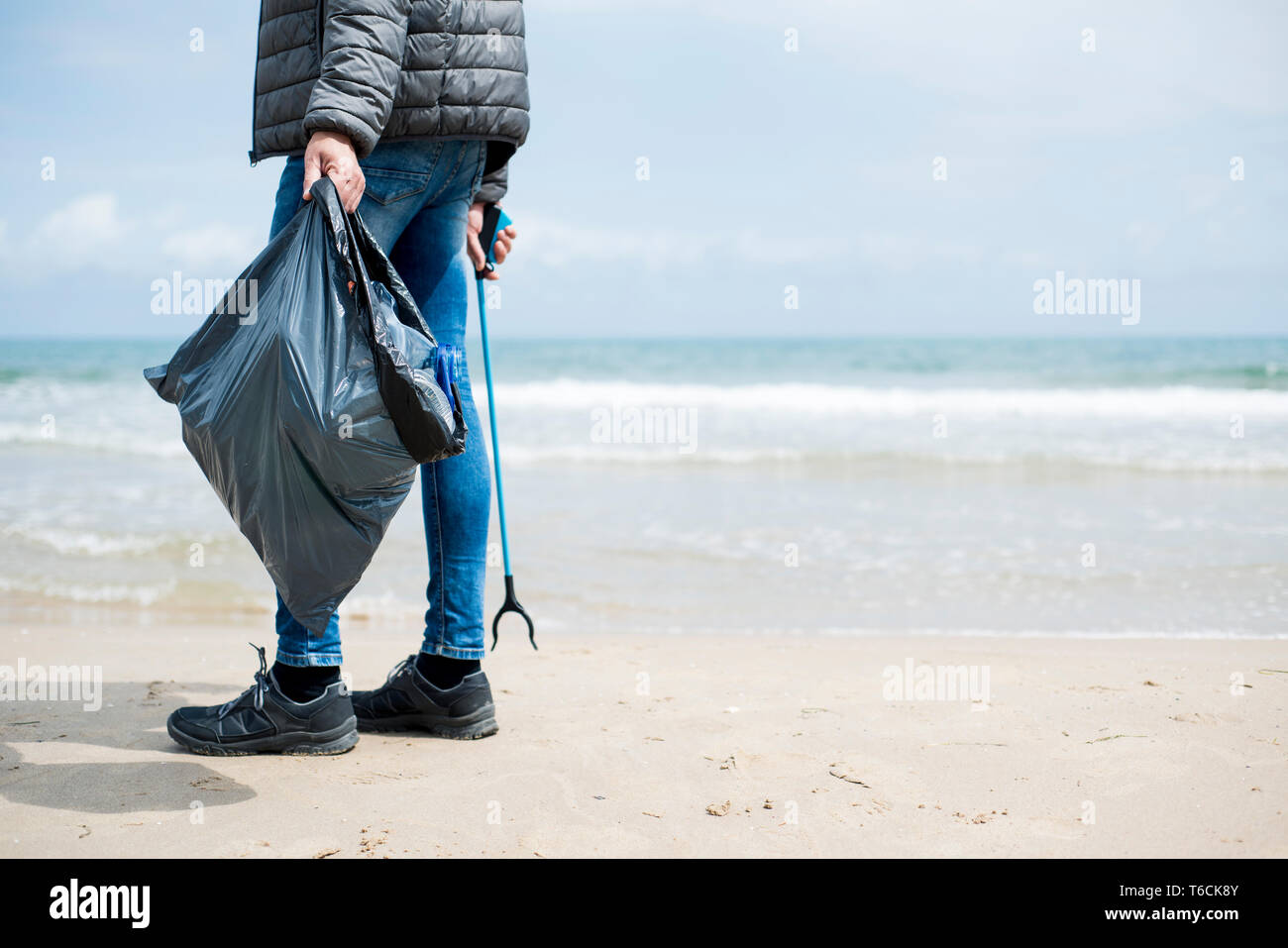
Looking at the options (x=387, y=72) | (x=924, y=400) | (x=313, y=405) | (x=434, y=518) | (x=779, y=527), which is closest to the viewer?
(x=313, y=405)

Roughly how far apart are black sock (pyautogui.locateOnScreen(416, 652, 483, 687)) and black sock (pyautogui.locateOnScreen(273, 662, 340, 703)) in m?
0.23

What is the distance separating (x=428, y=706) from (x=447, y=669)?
0.32 ft

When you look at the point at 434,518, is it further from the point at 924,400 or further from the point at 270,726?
the point at 924,400

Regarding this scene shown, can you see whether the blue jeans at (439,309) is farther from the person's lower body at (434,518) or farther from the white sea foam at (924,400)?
the white sea foam at (924,400)

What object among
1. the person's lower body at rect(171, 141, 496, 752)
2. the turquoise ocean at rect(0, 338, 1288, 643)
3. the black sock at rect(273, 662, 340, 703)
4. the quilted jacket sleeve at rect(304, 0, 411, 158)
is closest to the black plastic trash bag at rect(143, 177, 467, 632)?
the quilted jacket sleeve at rect(304, 0, 411, 158)

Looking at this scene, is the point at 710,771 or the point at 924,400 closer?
the point at 710,771

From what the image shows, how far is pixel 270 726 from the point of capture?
2.09 metres

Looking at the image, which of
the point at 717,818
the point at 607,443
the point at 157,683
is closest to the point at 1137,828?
the point at 717,818

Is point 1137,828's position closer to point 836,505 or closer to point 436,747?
point 436,747

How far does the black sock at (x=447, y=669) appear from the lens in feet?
7.41

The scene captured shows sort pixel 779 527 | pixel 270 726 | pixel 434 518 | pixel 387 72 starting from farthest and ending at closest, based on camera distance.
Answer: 1. pixel 779 527
2. pixel 434 518
3. pixel 270 726
4. pixel 387 72

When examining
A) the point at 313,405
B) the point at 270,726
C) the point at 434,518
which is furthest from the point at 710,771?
the point at 313,405

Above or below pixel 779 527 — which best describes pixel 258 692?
above

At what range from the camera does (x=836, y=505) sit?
19.7ft
